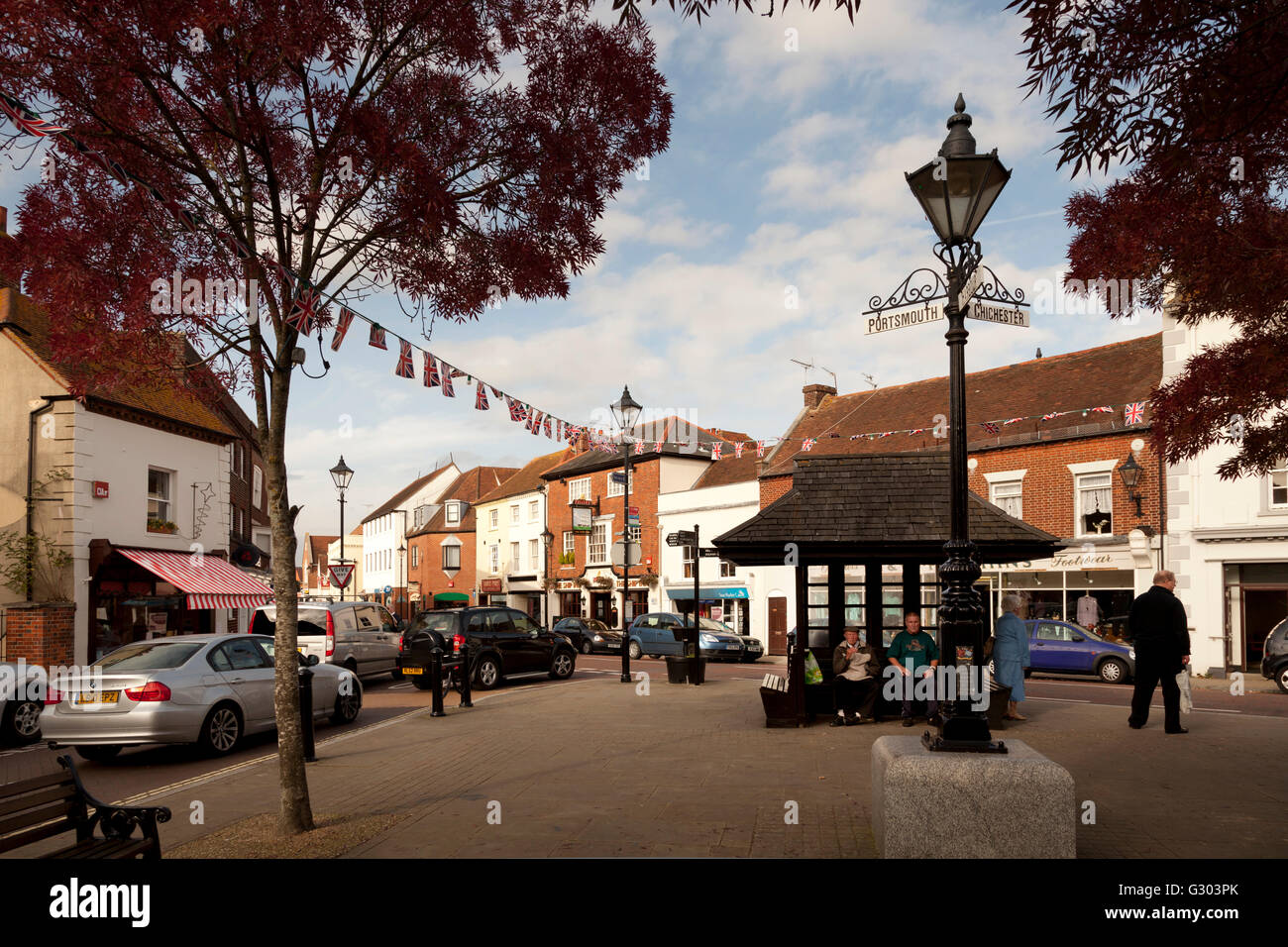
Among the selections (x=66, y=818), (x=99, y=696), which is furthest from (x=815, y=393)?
(x=66, y=818)

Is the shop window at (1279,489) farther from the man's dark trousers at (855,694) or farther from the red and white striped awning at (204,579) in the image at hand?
the red and white striped awning at (204,579)

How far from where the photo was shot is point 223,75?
22.1 feet

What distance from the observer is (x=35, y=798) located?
4844 mm

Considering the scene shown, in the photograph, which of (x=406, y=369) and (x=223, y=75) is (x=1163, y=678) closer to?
(x=406, y=369)

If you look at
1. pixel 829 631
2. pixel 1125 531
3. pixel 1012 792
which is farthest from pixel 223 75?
pixel 1125 531

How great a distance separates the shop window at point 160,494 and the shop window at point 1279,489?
86.8ft

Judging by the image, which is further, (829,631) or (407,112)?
(829,631)

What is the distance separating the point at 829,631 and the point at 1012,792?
843 cm

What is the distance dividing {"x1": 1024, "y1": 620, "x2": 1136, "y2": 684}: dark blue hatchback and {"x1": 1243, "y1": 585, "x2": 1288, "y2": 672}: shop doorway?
403cm

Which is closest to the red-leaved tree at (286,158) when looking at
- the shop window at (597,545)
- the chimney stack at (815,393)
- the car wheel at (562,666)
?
the car wheel at (562,666)

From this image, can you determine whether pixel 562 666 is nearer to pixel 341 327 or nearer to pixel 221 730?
Answer: pixel 221 730

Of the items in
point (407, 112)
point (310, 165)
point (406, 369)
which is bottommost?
point (406, 369)

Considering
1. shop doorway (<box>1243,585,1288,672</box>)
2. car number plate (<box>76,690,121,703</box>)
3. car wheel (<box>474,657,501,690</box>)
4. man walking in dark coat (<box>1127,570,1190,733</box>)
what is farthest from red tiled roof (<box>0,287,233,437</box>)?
shop doorway (<box>1243,585,1288,672</box>)

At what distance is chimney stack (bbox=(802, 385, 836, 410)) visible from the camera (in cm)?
3919
